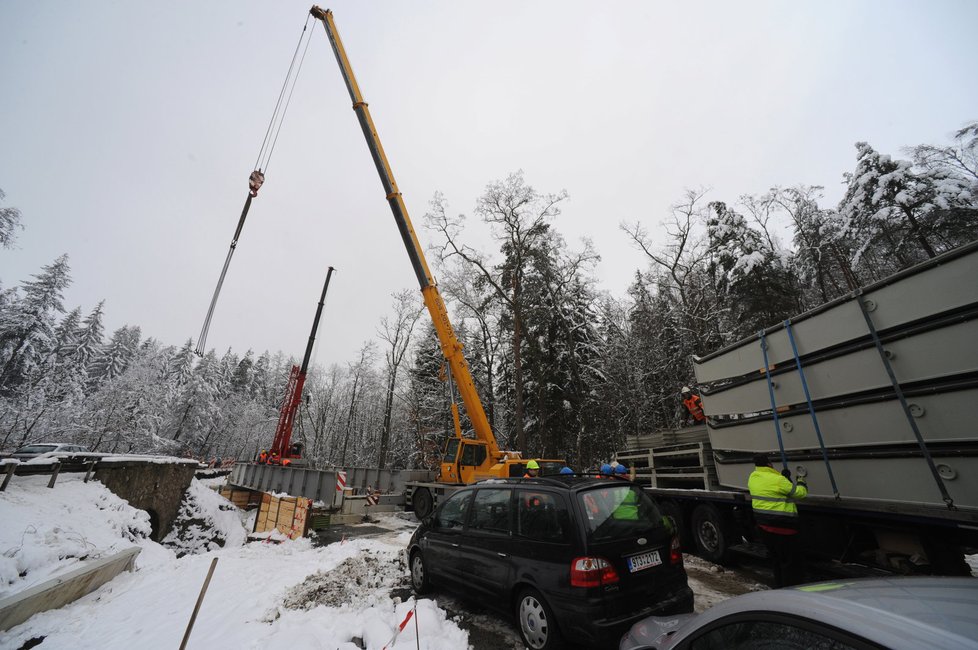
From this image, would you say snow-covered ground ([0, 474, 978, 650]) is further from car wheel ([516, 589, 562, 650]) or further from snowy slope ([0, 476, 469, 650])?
car wheel ([516, 589, 562, 650])

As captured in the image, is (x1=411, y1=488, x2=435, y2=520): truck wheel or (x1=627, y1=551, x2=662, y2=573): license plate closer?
(x1=627, y1=551, x2=662, y2=573): license plate

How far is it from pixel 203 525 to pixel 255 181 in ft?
38.7

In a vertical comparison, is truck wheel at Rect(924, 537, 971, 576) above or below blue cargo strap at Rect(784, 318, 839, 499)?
below

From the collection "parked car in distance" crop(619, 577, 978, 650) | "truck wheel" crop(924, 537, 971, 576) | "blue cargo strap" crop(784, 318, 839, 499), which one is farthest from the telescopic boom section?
"parked car in distance" crop(619, 577, 978, 650)

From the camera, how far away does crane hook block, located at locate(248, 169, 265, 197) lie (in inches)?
473

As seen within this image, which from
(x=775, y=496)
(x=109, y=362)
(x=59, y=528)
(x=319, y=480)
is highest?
(x=109, y=362)

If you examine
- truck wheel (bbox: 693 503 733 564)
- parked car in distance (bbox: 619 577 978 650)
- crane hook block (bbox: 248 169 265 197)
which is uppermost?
crane hook block (bbox: 248 169 265 197)

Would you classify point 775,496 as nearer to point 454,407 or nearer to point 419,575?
point 419,575

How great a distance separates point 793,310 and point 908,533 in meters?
16.2

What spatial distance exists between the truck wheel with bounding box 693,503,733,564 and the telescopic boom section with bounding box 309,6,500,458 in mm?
6609

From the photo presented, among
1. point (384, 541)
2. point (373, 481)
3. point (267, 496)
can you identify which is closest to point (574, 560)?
point (384, 541)

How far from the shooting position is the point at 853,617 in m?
1.30

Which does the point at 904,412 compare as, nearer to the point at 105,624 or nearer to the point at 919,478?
the point at 919,478

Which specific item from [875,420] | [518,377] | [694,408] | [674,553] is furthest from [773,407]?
[518,377]
